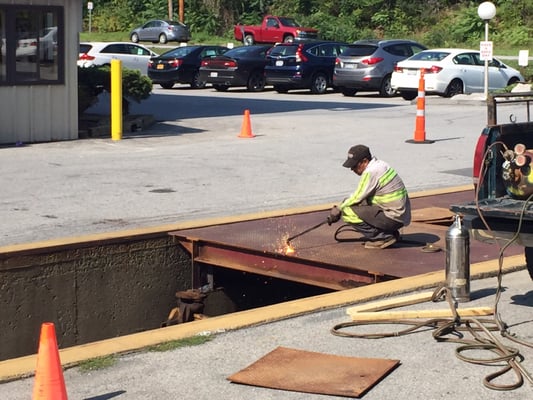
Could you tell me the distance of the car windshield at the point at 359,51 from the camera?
104 feet

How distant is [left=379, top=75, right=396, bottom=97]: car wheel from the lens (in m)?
31.7

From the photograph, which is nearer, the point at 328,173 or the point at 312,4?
the point at 328,173

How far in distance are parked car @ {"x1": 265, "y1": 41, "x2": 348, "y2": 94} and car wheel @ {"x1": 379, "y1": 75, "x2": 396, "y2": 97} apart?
2205 millimetres

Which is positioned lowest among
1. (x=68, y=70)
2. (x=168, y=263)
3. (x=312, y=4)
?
(x=168, y=263)

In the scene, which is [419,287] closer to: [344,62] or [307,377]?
[307,377]

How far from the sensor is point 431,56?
3061 centimetres

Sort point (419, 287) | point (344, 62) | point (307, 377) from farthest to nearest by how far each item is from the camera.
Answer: point (344, 62) < point (419, 287) < point (307, 377)

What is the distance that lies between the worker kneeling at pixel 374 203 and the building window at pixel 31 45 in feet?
31.9

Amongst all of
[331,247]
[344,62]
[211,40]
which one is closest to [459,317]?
[331,247]

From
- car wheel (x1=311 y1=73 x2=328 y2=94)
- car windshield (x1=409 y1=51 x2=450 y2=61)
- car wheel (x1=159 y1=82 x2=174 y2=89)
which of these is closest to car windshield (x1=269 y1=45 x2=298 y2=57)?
car wheel (x1=311 y1=73 x2=328 y2=94)

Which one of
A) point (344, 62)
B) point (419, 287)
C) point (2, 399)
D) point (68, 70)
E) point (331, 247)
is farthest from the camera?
point (344, 62)

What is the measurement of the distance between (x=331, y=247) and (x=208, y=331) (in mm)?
3188

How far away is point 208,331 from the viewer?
690cm

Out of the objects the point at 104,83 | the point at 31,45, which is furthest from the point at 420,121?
the point at 31,45
